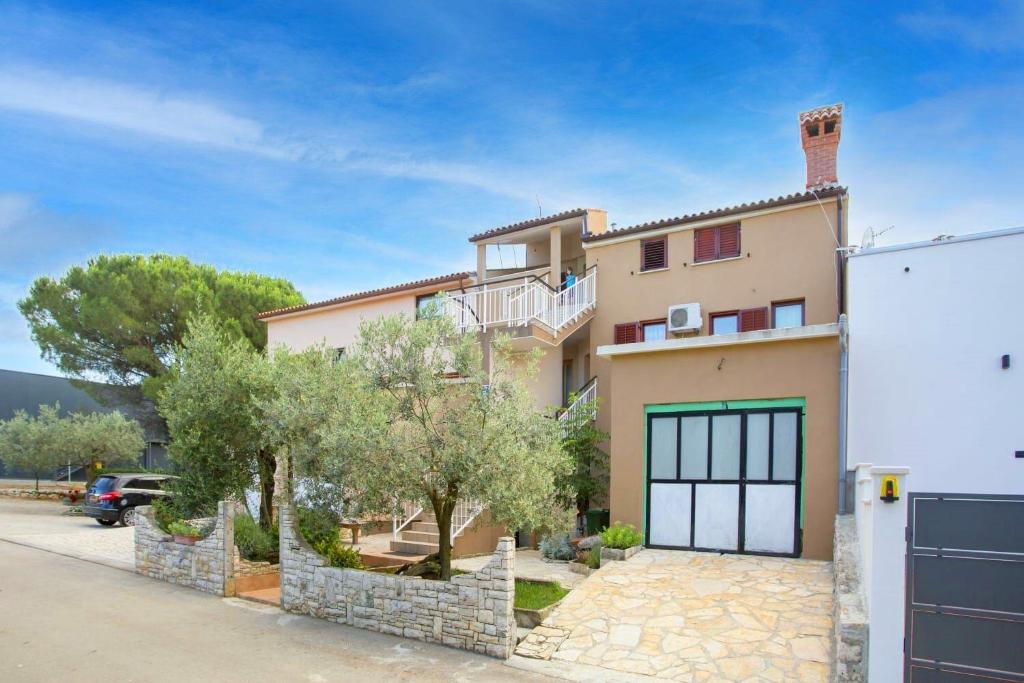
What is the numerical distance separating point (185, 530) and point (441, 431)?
260 inches

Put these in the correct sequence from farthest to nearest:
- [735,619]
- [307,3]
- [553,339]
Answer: [553,339] → [307,3] → [735,619]

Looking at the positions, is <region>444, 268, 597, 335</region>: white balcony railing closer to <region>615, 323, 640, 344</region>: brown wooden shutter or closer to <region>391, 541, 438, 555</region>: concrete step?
<region>615, 323, 640, 344</region>: brown wooden shutter

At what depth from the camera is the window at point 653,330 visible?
1759 centimetres

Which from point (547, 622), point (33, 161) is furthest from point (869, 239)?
point (33, 161)

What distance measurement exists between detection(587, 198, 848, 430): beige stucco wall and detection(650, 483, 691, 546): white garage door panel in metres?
2.09

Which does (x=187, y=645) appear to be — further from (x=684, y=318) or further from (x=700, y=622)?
(x=684, y=318)

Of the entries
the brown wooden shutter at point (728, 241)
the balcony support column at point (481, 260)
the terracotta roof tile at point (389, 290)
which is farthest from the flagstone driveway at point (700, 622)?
the terracotta roof tile at point (389, 290)

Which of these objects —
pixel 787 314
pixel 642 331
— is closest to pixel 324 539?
pixel 642 331

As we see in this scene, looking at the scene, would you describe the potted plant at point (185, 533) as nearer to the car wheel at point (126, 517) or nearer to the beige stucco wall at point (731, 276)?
the beige stucco wall at point (731, 276)

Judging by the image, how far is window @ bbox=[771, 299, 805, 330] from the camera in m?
15.8

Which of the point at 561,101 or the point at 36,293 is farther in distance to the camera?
the point at 36,293

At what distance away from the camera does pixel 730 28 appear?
13195 millimetres

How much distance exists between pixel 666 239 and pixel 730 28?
5564 mm

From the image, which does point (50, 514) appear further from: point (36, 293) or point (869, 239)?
point (869, 239)
